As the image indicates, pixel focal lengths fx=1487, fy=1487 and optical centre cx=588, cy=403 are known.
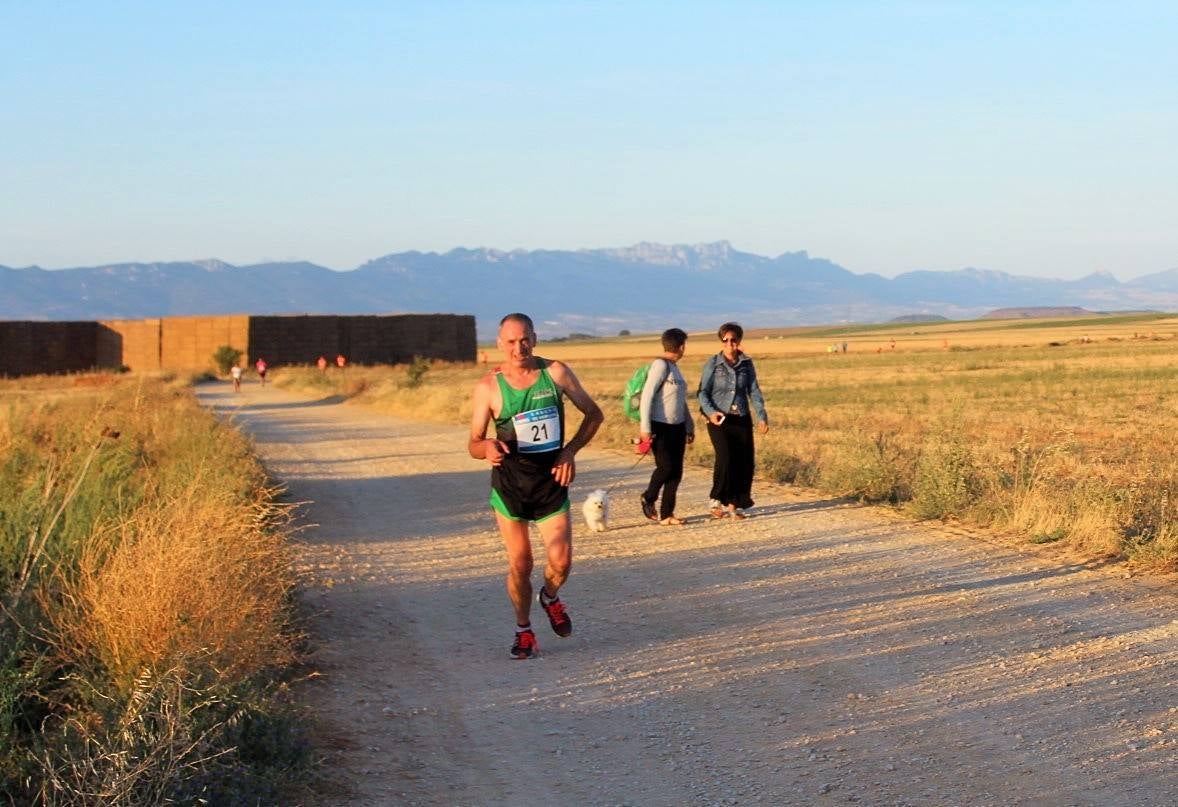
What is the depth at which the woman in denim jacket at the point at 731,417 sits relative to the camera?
12.8 metres

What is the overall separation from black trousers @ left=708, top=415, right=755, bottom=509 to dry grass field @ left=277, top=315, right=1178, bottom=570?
1.14 meters

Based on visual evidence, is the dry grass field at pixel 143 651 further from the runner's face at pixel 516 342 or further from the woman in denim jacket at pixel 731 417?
the woman in denim jacket at pixel 731 417

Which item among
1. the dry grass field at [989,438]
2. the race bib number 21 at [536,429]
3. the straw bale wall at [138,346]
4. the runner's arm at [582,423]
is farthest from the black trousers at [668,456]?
the straw bale wall at [138,346]

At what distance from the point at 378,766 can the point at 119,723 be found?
1.05 meters

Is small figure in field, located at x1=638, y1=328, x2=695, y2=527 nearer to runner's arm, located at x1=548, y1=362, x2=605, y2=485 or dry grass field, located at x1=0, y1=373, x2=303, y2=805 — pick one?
dry grass field, located at x1=0, y1=373, x2=303, y2=805

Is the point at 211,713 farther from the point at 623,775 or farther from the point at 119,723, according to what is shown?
the point at 623,775

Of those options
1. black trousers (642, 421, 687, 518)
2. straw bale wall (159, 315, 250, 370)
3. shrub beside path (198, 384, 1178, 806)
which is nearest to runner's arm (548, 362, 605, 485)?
shrub beside path (198, 384, 1178, 806)

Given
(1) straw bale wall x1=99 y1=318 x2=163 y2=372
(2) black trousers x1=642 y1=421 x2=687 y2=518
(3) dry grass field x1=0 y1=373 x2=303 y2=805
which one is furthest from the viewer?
(1) straw bale wall x1=99 y1=318 x2=163 y2=372

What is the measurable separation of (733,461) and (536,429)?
5.31 m

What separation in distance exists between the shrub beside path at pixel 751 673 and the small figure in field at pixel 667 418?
1.44 ft

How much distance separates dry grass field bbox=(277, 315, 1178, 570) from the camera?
1162 centimetres

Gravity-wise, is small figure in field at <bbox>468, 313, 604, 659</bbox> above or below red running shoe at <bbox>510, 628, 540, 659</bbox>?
above

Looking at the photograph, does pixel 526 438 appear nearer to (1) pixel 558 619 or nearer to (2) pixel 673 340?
(1) pixel 558 619

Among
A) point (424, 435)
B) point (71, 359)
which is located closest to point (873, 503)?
point (424, 435)
